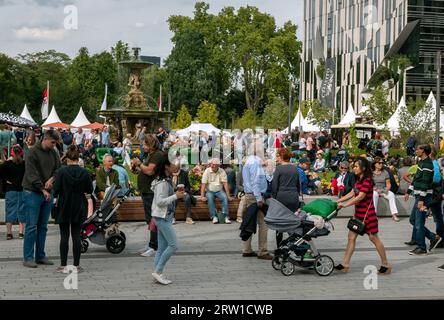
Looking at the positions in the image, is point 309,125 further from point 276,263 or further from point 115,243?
point 276,263

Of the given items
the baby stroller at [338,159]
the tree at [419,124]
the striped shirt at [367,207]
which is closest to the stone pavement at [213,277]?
the striped shirt at [367,207]

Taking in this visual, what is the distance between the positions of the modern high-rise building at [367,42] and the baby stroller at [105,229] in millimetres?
43701

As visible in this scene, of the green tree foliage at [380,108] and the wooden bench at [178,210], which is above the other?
the green tree foliage at [380,108]

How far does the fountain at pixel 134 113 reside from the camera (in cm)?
3691

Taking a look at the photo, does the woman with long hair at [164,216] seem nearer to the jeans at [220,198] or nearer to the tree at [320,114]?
the jeans at [220,198]

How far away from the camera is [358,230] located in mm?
10969

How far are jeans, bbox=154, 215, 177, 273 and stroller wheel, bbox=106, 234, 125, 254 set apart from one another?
8.98 ft

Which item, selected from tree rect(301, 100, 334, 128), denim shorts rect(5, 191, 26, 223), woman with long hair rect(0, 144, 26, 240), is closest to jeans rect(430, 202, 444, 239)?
woman with long hair rect(0, 144, 26, 240)

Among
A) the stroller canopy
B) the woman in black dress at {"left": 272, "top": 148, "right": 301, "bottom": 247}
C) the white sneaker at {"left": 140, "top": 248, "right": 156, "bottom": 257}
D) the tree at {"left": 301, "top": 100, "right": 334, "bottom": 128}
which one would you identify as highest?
the tree at {"left": 301, "top": 100, "right": 334, "bottom": 128}

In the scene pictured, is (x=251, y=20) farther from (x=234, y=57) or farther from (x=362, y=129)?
(x=362, y=129)

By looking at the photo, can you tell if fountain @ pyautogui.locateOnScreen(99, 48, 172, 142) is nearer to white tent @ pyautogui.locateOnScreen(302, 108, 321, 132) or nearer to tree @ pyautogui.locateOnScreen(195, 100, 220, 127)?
white tent @ pyautogui.locateOnScreen(302, 108, 321, 132)

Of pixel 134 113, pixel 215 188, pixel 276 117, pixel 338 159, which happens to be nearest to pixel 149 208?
pixel 215 188

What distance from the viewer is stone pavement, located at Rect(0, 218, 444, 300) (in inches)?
373

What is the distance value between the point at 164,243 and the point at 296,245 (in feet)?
6.75
